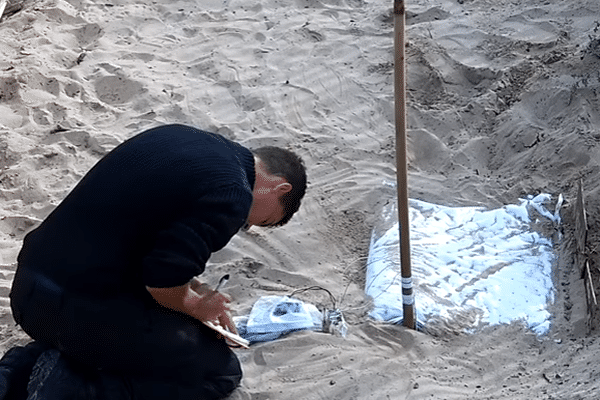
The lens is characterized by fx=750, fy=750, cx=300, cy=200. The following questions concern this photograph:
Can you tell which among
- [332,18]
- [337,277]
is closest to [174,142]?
[337,277]

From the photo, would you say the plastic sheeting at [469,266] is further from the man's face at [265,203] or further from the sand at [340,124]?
the man's face at [265,203]

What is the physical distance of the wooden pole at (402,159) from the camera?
273 cm

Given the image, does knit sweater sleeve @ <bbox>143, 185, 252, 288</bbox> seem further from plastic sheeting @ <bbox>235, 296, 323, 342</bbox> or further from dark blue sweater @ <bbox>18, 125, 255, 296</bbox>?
plastic sheeting @ <bbox>235, 296, 323, 342</bbox>

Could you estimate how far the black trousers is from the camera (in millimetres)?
2533

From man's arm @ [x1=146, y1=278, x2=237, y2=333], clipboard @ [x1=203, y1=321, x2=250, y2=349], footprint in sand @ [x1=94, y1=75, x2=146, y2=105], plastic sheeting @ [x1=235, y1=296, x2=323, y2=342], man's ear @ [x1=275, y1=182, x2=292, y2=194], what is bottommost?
plastic sheeting @ [x1=235, y1=296, x2=323, y2=342]

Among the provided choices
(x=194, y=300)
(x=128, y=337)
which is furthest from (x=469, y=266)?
(x=128, y=337)

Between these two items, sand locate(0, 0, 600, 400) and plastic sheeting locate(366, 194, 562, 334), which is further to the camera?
plastic sheeting locate(366, 194, 562, 334)

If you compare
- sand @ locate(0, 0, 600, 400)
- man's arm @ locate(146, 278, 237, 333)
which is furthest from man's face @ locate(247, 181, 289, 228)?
sand @ locate(0, 0, 600, 400)

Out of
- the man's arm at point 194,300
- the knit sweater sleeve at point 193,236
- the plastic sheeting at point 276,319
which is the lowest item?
the plastic sheeting at point 276,319

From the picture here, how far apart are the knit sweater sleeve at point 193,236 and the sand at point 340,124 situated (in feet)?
2.75

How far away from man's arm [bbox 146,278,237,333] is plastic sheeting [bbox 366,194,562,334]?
947 millimetres

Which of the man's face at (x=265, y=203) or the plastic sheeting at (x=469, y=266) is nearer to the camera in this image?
the man's face at (x=265, y=203)

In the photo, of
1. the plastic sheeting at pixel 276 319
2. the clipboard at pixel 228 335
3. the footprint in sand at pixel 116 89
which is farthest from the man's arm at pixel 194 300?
the footprint in sand at pixel 116 89

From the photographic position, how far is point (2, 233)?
3965 mm
